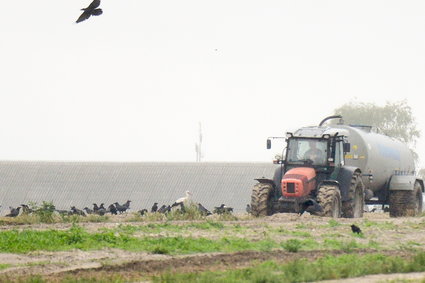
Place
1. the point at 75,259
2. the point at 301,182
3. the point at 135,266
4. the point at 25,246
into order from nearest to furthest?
the point at 135,266
the point at 75,259
the point at 25,246
the point at 301,182

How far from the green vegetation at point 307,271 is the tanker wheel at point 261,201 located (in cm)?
1634

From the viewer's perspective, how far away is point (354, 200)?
38094mm

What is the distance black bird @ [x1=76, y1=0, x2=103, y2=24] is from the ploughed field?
12.7ft

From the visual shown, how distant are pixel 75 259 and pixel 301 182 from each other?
1562 cm

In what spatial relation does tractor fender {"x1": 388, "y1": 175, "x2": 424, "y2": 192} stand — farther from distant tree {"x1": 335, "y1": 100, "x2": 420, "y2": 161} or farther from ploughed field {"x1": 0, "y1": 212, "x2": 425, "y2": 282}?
distant tree {"x1": 335, "y1": 100, "x2": 420, "y2": 161}

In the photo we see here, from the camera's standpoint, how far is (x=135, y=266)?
64.1 ft

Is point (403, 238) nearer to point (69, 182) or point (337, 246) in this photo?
point (337, 246)

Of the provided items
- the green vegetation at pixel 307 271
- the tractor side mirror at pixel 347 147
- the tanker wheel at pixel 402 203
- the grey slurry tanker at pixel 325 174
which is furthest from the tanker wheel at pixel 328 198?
the green vegetation at pixel 307 271

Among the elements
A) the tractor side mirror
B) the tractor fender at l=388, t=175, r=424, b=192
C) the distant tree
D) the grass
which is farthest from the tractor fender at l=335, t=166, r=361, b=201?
the distant tree

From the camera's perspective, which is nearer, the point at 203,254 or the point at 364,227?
the point at 203,254

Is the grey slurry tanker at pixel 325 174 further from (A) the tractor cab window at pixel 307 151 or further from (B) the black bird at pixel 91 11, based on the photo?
(B) the black bird at pixel 91 11

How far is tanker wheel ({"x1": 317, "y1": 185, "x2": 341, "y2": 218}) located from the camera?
3562cm

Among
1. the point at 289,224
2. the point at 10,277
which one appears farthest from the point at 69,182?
the point at 10,277

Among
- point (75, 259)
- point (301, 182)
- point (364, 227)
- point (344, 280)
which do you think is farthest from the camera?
point (301, 182)
